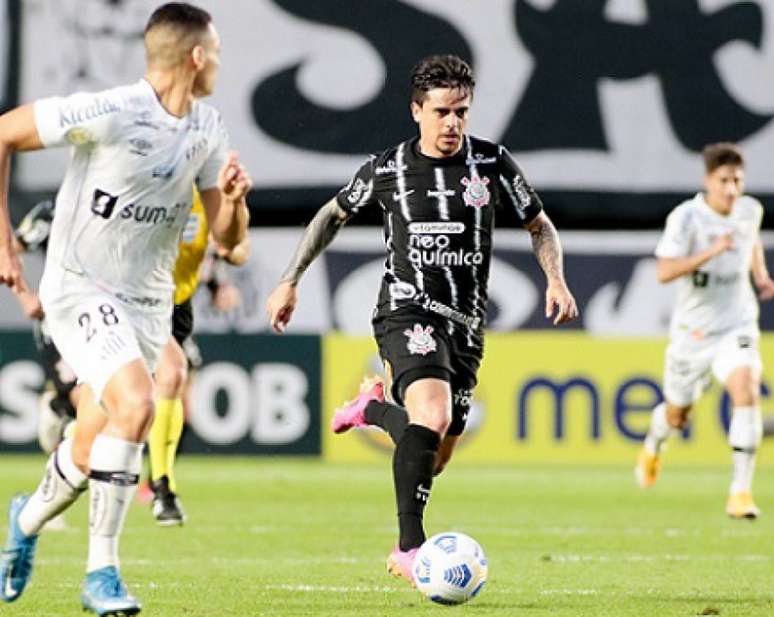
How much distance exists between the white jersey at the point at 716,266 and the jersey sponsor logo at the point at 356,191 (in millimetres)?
4611

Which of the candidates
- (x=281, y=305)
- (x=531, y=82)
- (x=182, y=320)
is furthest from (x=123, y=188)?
(x=531, y=82)

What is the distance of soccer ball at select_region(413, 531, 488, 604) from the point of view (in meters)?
6.92

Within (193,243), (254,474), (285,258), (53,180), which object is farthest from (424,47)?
(193,243)

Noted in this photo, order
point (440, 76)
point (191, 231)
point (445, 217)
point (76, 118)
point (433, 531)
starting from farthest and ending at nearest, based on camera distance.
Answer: point (191, 231)
point (433, 531)
point (445, 217)
point (440, 76)
point (76, 118)

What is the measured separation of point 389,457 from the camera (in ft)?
55.8

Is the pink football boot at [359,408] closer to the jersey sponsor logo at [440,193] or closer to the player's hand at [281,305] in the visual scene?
the player's hand at [281,305]

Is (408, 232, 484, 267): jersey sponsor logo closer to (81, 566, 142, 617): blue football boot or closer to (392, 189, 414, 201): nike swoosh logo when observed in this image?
(392, 189, 414, 201): nike swoosh logo

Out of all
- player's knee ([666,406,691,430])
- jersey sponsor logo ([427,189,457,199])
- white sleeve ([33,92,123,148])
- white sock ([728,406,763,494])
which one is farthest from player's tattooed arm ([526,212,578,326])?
player's knee ([666,406,691,430])

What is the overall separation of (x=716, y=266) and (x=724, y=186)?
22.2 inches

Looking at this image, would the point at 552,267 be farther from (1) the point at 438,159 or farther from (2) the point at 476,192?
(1) the point at 438,159

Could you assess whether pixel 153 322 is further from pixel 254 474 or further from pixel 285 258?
pixel 285 258

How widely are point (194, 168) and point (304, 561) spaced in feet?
8.74

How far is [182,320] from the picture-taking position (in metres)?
11.1

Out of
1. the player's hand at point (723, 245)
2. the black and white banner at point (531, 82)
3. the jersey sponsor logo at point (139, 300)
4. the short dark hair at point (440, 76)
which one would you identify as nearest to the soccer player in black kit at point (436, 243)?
the short dark hair at point (440, 76)
